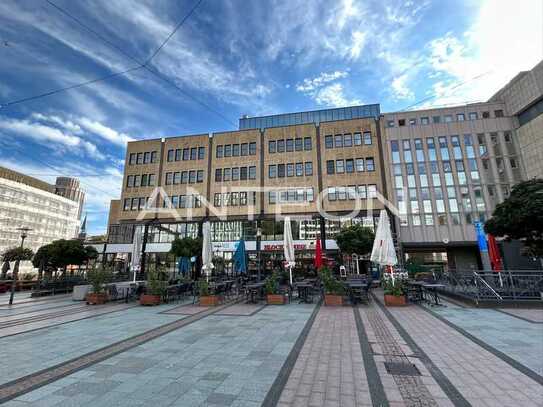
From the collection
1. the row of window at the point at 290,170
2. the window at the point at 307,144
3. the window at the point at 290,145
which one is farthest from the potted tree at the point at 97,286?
the window at the point at 307,144

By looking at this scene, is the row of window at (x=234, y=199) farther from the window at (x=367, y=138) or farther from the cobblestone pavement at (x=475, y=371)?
the cobblestone pavement at (x=475, y=371)

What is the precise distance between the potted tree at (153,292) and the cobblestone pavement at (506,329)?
1260 centimetres

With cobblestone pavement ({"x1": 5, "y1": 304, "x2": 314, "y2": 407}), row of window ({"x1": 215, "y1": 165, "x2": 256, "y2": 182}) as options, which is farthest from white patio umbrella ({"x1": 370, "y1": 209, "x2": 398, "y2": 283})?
row of window ({"x1": 215, "y1": 165, "x2": 256, "y2": 182})

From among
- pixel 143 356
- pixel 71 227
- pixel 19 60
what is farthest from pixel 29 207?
pixel 143 356

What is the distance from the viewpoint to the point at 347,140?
100ft

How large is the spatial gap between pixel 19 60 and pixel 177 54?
19.6 ft

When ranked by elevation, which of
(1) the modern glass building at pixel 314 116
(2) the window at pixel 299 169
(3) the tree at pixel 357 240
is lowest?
(3) the tree at pixel 357 240

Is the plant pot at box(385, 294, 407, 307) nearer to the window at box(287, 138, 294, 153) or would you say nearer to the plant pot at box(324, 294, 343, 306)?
the plant pot at box(324, 294, 343, 306)

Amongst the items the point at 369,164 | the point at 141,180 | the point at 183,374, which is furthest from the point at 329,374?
the point at 141,180

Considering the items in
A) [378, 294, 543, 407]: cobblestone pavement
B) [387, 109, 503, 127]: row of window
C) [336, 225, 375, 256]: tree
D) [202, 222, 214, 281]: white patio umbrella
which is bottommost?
[378, 294, 543, 407]: cobblestone pavement

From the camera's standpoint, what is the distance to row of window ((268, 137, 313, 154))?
3120cm

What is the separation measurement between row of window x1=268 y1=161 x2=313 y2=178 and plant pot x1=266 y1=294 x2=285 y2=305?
19.0 meters

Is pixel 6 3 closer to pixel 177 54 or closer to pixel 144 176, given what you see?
pixel 177 54

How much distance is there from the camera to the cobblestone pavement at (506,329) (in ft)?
18.2
